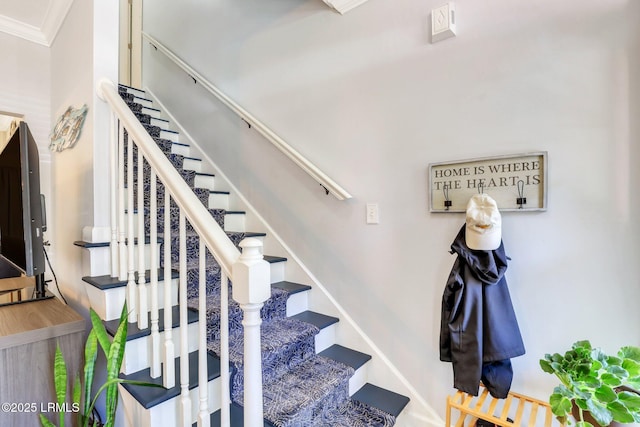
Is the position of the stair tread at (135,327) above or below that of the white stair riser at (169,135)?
below

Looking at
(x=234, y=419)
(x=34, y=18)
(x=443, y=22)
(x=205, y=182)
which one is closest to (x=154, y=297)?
(x=234, y=419)

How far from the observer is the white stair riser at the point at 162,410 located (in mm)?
1165

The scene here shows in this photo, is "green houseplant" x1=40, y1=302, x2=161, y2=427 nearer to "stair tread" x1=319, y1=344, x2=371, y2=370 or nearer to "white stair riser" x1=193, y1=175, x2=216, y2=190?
"stair tread" x1=319, y1=344, x2=371, y2=370

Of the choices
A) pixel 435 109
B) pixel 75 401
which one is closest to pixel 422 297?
pixel 435 109

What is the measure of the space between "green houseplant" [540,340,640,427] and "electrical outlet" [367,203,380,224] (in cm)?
105

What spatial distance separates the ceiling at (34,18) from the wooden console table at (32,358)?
1872 mm

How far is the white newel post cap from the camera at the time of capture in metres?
0.83

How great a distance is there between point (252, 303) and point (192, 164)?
2.44m

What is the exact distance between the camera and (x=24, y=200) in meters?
1.40

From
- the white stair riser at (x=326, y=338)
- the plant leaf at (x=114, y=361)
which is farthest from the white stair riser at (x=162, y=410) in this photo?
the white stair riser at (x=326, y=338)

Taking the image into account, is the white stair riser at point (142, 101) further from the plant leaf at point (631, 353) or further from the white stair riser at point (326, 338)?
the plant leaf at point (631, 353)

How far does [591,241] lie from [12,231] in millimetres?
2628

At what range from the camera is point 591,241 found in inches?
49.1

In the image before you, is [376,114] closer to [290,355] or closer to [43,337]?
[290,355]
